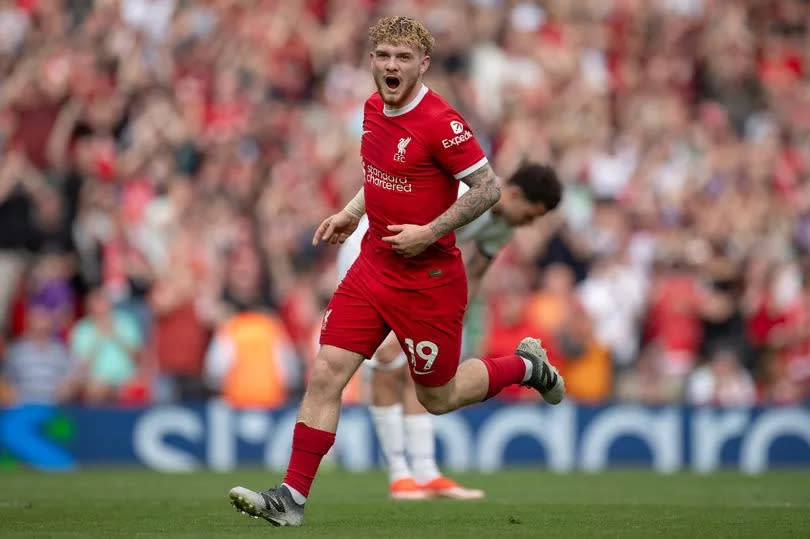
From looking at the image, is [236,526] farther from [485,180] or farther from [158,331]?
[158,331]

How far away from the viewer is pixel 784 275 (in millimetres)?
18969

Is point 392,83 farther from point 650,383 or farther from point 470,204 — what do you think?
point 650,383

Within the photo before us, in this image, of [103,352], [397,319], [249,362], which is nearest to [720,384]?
[249,362]

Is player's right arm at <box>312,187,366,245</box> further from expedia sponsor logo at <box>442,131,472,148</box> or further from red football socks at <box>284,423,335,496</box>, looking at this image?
red football socks at <box>284,423,335,496</box>

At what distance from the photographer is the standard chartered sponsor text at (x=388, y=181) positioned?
339 inches

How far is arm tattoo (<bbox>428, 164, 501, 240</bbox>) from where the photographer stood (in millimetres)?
8422

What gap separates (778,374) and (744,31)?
6.63 metres

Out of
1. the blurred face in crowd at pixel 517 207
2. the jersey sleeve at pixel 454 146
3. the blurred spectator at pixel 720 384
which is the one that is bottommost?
the blurred spectator at pixel 720 384

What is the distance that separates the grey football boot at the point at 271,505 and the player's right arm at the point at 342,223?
1.60 m

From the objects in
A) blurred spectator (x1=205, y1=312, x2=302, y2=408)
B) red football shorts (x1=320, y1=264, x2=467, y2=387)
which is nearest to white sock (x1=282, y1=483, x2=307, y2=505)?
red football shorts (x1=320, y1=264, x2=467, y2=387)

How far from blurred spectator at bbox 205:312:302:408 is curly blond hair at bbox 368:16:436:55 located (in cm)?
866

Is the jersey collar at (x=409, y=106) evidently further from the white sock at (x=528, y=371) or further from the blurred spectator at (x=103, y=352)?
the blurred spectator at (x=103, y=352)

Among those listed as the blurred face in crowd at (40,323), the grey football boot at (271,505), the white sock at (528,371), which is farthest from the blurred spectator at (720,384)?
the grey football boot at (271,505)

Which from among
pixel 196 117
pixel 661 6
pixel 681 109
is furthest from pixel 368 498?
pixel 661 6
